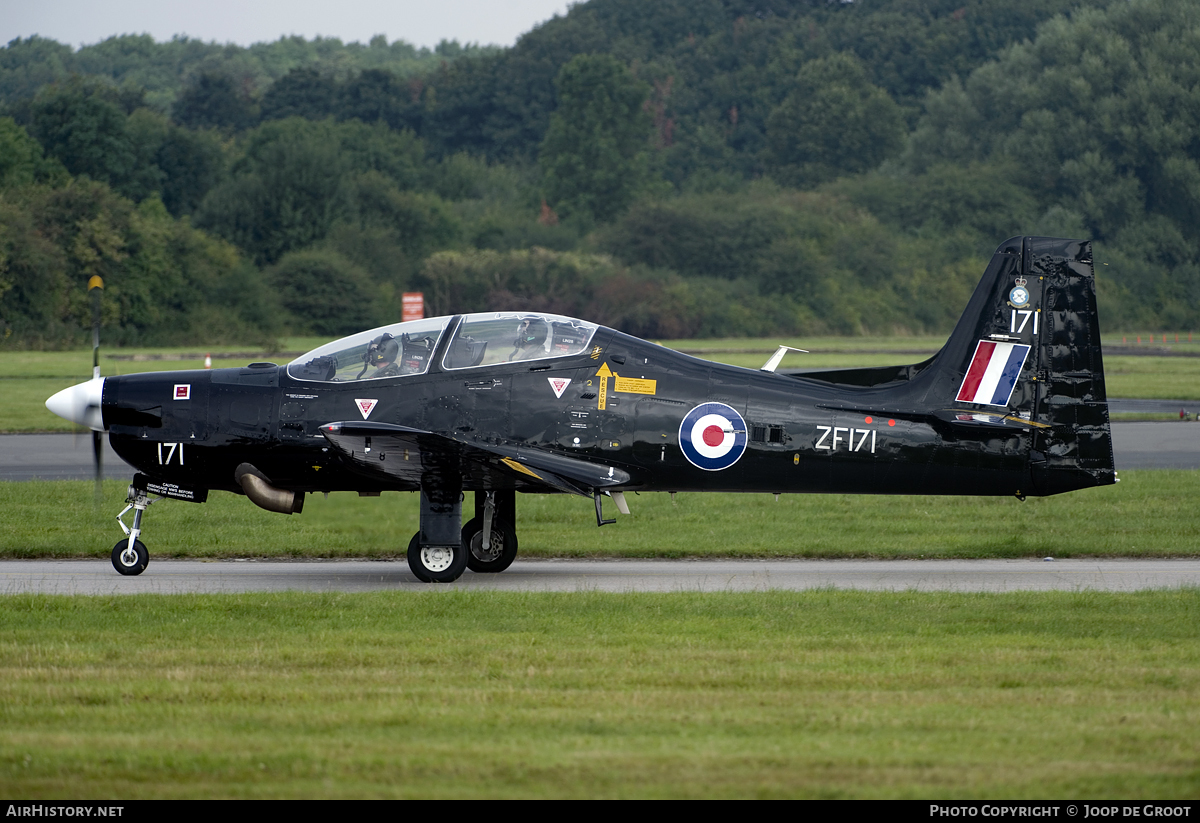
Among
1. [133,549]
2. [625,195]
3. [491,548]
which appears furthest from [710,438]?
[625,195]

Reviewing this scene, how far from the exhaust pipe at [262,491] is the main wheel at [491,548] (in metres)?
1.85

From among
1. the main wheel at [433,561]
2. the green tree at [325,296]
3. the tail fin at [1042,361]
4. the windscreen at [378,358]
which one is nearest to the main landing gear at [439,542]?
the main wheel at [433,561]

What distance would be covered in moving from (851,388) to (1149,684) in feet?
17.8

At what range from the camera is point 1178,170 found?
74.1 meters

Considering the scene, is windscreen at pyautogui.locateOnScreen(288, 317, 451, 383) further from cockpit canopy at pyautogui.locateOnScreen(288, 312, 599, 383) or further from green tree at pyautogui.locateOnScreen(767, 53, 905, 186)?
green tree at pyautogui.locateOnScreen(767, 53, 905, 186)

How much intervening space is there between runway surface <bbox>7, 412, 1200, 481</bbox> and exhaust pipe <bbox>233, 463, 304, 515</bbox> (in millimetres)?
8653

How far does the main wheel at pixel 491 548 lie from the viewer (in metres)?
13.6

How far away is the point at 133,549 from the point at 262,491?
4.76ft

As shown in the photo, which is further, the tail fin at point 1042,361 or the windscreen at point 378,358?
the tail fin at point 1042,361

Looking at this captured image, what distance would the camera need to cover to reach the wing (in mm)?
12227

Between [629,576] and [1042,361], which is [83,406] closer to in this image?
[629,576]

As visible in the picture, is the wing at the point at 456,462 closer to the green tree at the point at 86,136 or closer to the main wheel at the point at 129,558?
the main wheel at the point at 129,558

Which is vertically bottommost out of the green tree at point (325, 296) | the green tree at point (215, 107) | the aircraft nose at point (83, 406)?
the aircraft nose at point (83, 406)

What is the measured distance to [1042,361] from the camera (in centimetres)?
1320
